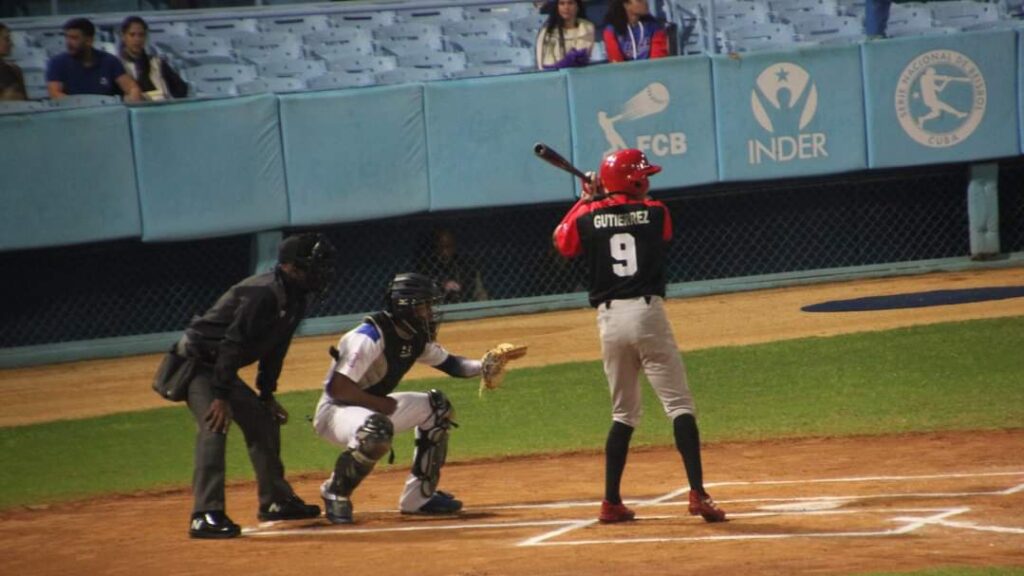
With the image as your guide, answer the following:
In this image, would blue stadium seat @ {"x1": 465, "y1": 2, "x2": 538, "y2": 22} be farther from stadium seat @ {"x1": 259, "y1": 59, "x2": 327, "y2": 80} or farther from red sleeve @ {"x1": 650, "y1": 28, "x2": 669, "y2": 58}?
red sleeve @ {"x1": 650, "y1": 28, "x2": 669, "y2": 58}

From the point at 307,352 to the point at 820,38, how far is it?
8.22m

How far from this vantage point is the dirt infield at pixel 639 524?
6934mm

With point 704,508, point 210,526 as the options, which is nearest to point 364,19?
point 210,526

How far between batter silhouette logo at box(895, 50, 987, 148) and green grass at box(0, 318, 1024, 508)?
3.91 metres

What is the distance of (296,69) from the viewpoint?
750 inches

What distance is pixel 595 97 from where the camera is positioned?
16969 millimetres

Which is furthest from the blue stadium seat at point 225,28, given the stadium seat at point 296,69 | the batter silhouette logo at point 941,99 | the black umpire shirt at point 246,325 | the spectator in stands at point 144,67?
the black umpire shirt at point 246,325

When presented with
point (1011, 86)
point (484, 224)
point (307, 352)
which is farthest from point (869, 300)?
point (307, 352)

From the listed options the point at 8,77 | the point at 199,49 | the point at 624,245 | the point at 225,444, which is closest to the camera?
the point at 624,245

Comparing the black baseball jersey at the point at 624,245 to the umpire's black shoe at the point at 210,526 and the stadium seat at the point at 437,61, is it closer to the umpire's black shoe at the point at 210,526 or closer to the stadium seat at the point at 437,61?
the umpire's black shoe at the point at 210,526

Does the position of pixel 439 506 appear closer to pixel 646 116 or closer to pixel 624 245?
pixel 624 245

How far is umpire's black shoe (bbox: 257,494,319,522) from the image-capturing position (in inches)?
344

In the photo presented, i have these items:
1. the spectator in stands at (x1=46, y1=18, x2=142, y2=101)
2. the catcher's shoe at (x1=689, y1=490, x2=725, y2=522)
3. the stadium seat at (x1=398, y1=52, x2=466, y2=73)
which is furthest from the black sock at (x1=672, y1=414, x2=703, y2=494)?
the stadium seat at (x1=398, y1=52, x2=466, y2=73)

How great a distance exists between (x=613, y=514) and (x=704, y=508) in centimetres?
52
